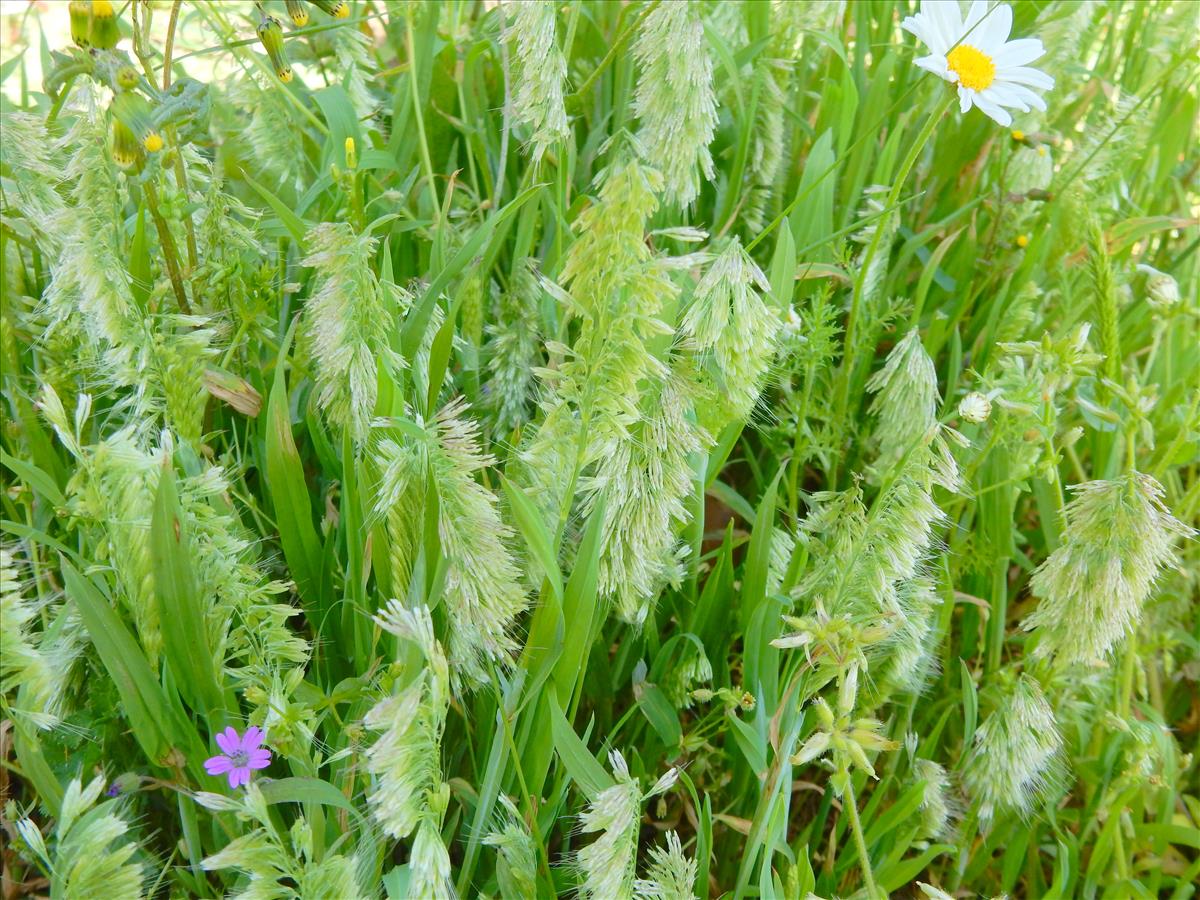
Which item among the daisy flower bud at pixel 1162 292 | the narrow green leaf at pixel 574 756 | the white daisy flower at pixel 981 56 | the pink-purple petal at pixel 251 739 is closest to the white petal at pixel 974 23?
the white daisy flower at pixel 981 56

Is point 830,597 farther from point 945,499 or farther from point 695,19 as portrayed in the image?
point 695,19

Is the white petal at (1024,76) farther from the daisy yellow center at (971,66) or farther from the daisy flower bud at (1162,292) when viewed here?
the daisy flower bud at (1162,292)

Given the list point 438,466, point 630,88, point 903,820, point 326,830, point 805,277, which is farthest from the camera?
point 630,88

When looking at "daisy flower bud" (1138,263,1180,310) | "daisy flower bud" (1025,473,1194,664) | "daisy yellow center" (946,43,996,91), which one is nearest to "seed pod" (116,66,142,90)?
"daisy yellow center" (946,43,996,91)

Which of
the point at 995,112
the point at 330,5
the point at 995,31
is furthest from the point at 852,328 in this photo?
the point at 330,5

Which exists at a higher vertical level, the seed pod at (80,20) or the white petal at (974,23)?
the white petal at (974,23)

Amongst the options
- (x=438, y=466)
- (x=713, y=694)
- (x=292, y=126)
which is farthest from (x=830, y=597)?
(x=292, y=126)
